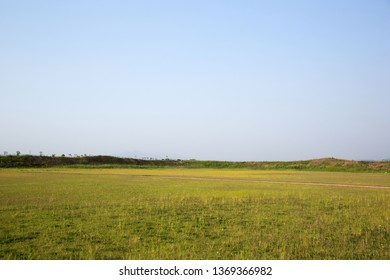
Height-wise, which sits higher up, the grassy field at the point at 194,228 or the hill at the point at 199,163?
the hill at the point at 199,163

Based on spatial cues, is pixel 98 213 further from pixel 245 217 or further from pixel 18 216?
pixel 245 217

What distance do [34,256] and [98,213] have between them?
288 inches

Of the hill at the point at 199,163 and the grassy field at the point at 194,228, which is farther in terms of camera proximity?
the hill at the point at 199,163

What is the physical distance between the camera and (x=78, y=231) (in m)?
14.0

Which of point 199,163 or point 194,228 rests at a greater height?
point 199,163

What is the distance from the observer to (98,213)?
18.2m

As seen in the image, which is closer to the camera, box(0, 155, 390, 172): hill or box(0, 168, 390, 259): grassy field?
box(0, 168, 390, 259): grassy field

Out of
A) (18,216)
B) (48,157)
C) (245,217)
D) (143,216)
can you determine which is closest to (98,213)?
(143,216)

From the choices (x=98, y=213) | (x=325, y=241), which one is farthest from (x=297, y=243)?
(x=98, y=213)

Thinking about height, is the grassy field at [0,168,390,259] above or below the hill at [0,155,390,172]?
below

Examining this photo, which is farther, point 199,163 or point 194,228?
point 199,163
